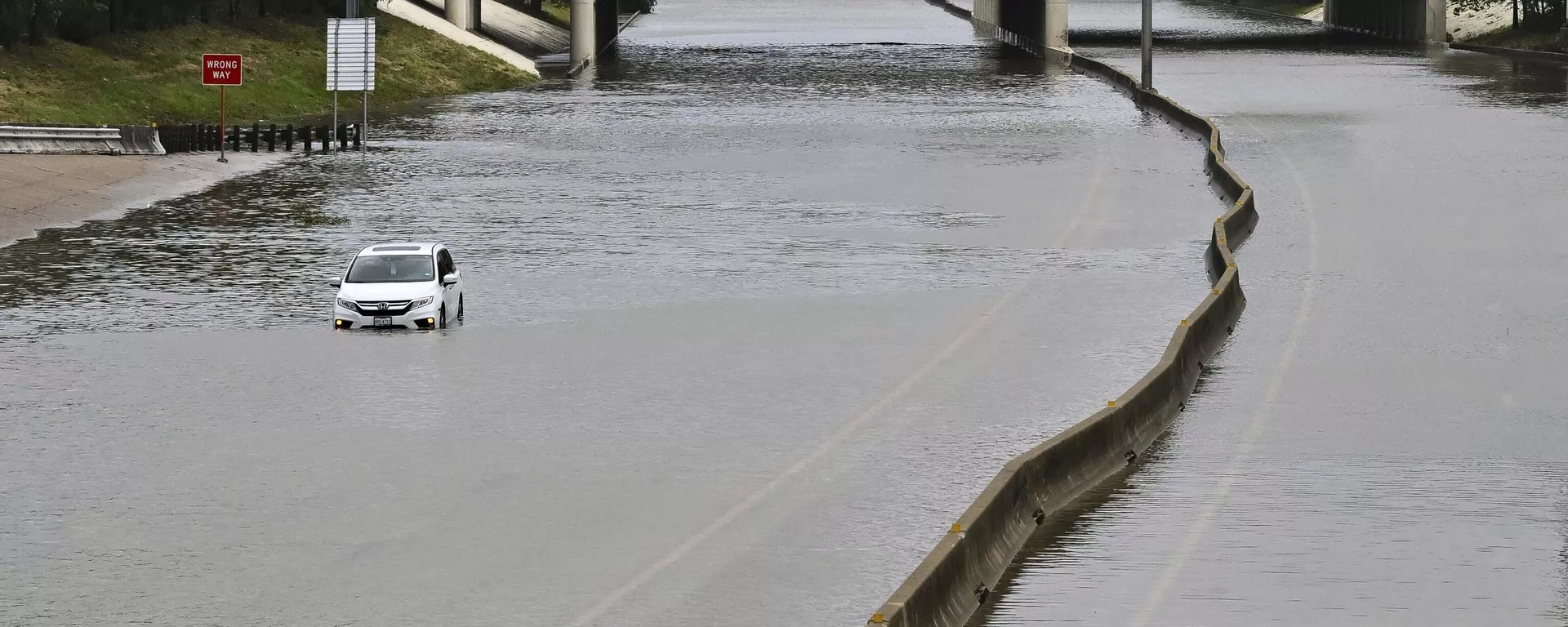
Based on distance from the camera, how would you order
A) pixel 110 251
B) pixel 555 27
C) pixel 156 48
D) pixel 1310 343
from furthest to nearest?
pixel 555 27, pixel 156 48, pixel 110 251, pixel 1310 343

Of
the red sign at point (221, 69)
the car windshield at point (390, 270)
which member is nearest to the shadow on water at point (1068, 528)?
the car windshield at point (390, 270)

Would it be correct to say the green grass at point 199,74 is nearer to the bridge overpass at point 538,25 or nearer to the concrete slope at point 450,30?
the concrete slope at point 450,30

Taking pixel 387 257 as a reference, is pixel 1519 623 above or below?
below

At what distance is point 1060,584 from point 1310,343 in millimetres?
14591

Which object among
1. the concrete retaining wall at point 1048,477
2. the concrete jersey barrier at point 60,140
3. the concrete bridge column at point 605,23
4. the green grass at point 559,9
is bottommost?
the concrete retaining wall at point 1048,477

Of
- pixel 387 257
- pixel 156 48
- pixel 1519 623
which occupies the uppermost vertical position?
pixel 156 48

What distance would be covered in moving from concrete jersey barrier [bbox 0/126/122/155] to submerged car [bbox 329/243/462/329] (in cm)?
2420

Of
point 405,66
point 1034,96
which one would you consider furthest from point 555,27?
point 1034,96

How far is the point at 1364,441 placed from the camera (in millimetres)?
25625

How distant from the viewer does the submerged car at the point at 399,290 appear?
3303 cm

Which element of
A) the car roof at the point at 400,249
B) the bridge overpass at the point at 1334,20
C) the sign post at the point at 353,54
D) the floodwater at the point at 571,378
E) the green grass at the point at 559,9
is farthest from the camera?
the green grass at the point at 559,9

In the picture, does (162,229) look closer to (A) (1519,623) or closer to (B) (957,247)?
(B) (957,247)

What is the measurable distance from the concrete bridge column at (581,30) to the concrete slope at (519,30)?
Result: 4.27 m

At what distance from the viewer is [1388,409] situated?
27.7 m
